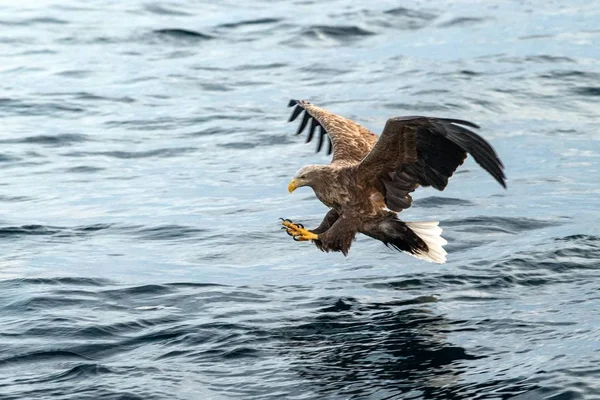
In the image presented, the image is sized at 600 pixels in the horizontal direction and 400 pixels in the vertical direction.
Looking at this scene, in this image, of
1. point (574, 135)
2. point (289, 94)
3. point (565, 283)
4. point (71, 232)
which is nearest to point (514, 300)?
point (565, 283)

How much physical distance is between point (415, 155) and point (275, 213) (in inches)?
129

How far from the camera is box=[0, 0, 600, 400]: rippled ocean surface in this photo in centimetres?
719

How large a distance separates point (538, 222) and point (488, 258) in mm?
1340

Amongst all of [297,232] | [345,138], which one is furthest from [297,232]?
[345,138]

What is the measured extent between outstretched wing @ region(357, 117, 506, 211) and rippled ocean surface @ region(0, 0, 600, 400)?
796mm

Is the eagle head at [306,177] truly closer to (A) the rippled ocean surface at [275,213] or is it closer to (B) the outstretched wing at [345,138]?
(B) the outstretched wing at [345,138]

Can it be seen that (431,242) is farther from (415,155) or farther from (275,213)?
(275,213)

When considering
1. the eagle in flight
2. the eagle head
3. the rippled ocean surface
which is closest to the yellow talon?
the eagle in flight

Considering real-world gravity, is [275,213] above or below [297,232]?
below

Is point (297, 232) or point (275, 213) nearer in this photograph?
point (297, 232)

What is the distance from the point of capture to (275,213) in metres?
11.2

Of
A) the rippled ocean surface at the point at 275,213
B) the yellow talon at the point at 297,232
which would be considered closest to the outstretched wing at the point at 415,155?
the yellow talon at the point at 297,232

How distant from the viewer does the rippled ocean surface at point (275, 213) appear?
719 cm

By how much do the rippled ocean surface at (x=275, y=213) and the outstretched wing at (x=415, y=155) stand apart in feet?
2.61
